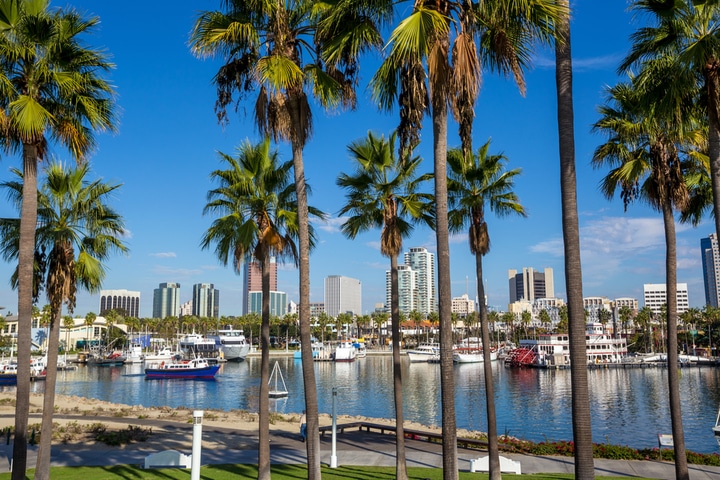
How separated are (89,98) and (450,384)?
34.0ft

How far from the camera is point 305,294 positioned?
12914 mm

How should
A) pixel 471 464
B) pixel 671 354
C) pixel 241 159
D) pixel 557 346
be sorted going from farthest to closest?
pixel 557 346 < pixel 471 464 < pixel 241 159 < pixel 671 354

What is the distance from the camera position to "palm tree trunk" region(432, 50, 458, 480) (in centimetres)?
952

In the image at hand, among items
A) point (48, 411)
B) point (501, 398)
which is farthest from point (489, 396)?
point (501, 398)

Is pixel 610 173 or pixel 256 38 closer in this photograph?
pixel 256 38

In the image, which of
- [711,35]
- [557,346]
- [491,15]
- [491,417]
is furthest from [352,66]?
[557,346]

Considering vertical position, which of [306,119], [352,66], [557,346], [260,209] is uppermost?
[352,66]

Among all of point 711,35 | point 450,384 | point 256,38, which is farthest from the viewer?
point 256,38

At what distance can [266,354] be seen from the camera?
54.8ft

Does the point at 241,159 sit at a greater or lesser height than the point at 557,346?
greater

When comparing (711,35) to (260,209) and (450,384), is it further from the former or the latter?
(260,209)

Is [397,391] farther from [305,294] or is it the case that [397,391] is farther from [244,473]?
[305,294]

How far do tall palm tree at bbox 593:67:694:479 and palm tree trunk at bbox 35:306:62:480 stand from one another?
16031 millimetres

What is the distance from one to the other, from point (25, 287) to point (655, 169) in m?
15.8
